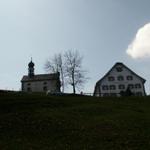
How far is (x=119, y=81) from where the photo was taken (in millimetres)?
88062

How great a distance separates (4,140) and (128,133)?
30.6ft

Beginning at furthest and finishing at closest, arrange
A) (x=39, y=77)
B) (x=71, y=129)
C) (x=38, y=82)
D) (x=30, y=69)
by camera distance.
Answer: (x=30, y=69) → (x=39, y=77) → (x=38, y=82) → (x=71, y=129)

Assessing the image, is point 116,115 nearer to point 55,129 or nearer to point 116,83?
point 55,129

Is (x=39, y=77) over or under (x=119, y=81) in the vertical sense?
over

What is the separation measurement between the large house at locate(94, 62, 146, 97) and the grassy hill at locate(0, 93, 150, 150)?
49.9 meters

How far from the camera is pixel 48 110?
1355 inches

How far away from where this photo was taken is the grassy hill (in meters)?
19.9

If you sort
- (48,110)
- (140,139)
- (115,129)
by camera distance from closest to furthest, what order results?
1. (140,139)
2. (115,129)
3. (48,110)

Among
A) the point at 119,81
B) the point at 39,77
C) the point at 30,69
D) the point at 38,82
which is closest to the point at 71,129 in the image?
the point at 119,81

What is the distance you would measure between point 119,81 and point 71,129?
64515mm

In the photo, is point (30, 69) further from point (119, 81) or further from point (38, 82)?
point (119, 81)

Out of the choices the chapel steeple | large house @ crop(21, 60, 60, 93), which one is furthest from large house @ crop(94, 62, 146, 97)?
the chapel steeple

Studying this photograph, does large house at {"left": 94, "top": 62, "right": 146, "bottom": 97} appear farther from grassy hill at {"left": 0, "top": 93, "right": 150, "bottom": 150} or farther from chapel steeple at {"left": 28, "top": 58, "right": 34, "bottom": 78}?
grassy hill at {"left": 0, "top": 93, "right": 150, "bottom": 150}

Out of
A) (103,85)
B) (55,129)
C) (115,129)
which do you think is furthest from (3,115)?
(103,85)
